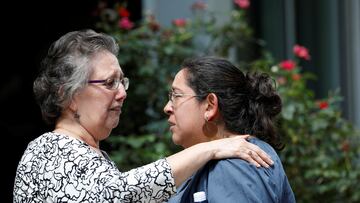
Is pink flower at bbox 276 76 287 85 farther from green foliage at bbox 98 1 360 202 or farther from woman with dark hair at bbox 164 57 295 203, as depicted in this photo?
woman with dark hair at bbox 164 57 295 203

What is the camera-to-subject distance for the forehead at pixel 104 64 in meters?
2.96

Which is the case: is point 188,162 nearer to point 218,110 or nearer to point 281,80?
point 218,110

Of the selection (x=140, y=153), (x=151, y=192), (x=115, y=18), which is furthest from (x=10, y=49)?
(x=151, y=192)

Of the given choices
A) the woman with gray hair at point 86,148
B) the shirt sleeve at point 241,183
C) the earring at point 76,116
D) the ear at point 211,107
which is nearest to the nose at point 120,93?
the woman with gray hair at point 86,148

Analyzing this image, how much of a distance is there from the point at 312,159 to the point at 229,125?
2.44 m

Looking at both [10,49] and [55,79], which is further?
[10,49]

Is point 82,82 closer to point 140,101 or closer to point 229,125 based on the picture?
point 229,125

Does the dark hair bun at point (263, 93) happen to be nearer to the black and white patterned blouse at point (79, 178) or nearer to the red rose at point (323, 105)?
the black and white patterned blouse at point (79, 178)

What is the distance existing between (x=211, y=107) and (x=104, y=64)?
0.43 meters

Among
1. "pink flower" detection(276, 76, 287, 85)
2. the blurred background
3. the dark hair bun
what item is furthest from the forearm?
"pink flower" detection(276, 76, 287, 85)

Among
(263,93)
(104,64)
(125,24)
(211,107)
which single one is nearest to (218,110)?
(211,107)

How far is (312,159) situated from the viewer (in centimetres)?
529

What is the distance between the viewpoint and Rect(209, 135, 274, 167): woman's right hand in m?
2.76

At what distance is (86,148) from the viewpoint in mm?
2881
